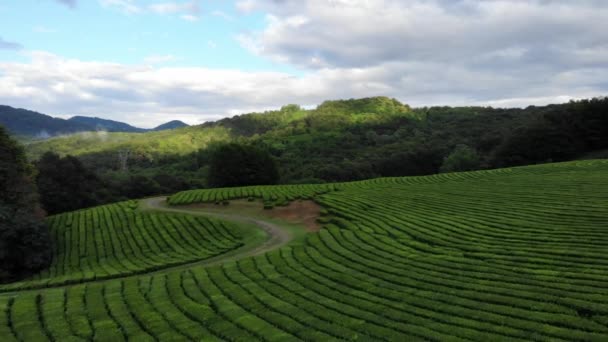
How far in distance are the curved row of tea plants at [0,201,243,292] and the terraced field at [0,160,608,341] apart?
1508mm

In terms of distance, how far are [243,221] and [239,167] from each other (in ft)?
113

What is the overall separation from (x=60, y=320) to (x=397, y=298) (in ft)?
43.1

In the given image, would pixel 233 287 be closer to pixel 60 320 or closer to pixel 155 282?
pixel 155 282

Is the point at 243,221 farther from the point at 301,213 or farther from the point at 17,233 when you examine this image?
the point at 17,233

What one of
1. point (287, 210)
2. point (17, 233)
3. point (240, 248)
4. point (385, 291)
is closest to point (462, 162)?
point (287, 210)

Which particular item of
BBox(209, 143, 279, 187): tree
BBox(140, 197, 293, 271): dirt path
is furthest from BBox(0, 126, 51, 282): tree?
A: BBox(209, 143, 279, 187): tree

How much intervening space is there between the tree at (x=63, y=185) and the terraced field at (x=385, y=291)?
35.8m

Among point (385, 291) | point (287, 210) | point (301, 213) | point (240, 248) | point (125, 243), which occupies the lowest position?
point (125, 243)

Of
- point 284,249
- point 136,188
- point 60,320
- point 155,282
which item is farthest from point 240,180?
point 60,320

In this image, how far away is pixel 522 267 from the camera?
1942 cm

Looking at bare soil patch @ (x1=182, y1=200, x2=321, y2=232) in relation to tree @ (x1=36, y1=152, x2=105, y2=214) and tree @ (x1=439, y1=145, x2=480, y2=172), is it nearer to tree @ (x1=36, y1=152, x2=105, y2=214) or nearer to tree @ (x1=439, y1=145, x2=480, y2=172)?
tree @ (x1=36, y1=152, x2=105, y2=214)

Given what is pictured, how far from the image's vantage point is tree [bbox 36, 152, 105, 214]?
6391 centimetres

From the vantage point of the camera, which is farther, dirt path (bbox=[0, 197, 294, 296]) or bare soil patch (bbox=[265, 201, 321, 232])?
bare soil patch (bbox=[265, 201, 321, 232])

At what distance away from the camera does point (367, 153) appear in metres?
127
